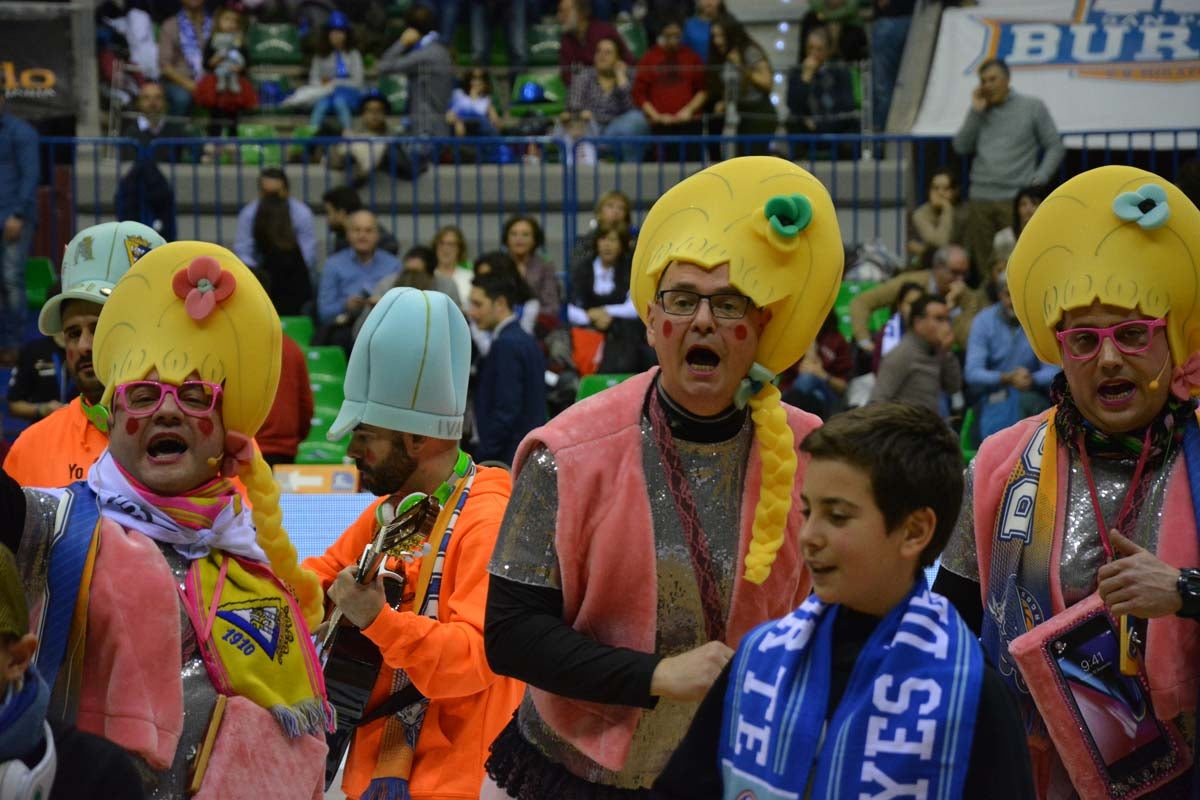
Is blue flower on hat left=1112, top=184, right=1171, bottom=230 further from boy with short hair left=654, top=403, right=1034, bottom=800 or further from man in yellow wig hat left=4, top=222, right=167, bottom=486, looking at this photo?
man in yellow wig hat left=4, top=222, right=167, bottom=486

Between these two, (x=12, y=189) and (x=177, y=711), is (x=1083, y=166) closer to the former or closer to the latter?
(x=12, y=189)

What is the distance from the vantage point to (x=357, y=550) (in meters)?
3.94

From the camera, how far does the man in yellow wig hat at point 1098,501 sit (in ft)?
10.3

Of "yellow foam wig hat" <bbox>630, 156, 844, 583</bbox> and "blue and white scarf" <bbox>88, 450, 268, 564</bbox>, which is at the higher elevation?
"yellow foam wig hat" <bbox>630, 156, 844, 583</bbox>

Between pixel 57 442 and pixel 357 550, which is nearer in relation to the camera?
pixel 357 550

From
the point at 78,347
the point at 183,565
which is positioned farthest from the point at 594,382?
the point at 183,565

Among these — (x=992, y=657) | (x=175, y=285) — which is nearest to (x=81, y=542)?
(x=175, y=285)

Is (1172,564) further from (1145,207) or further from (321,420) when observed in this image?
(321,420)

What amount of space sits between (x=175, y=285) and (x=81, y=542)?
1.83 ft

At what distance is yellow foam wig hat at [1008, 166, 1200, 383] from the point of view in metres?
3.24

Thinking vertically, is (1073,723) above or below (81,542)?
below

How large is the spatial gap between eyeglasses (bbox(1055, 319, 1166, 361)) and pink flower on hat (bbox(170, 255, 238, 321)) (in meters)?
1.55

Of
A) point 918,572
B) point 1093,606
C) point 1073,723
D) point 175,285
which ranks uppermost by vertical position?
point 175,285

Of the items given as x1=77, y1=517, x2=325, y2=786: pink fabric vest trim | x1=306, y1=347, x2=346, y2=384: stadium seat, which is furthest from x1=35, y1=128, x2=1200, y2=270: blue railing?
x1=77, y1=517, x2=325, y2=786: pink fabric vest trim
